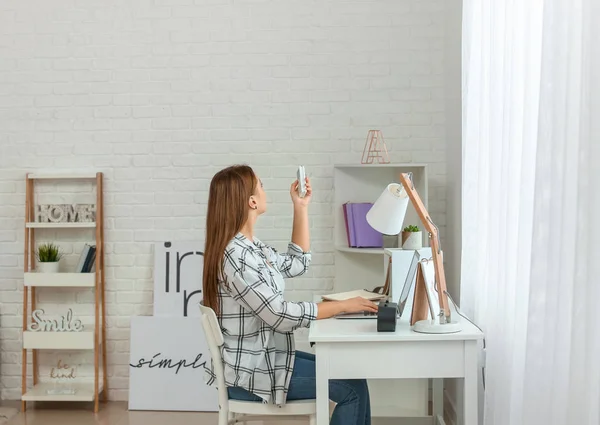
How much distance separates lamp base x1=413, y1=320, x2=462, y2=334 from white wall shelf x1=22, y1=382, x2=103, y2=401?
2388 mm

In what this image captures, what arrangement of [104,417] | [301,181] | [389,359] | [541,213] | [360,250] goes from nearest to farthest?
[541,213]
[389,359]
[301,181]
[360,250]
[104,417]

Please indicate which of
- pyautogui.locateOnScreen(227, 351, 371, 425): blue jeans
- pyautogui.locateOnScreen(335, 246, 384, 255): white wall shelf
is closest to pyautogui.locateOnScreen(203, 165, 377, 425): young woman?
pyautogui.locateOnScreen(227, 351, 371, 425): blue jeans

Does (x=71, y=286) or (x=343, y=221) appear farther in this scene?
(x=71, y=286)

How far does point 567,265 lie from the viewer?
73.6 inches

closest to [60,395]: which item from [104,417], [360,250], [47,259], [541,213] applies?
[104,417]

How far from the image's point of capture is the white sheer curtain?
177cm

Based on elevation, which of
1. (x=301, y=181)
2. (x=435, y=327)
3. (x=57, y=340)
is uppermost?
(x=301, y=181)

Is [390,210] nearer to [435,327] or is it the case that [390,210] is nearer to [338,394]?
[435,327]

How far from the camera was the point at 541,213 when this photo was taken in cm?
197

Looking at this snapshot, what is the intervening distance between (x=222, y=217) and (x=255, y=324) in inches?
16.9

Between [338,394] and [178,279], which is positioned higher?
[178,279]

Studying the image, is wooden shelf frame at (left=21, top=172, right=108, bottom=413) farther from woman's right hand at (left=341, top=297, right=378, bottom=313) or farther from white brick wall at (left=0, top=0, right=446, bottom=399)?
woman's right hand at (left=341, top=297, right=378, bottom=313)

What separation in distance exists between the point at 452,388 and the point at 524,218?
1.86m

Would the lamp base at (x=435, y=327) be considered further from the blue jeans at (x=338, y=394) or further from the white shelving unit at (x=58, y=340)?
the white shelving unit at (x=58, y=340)
